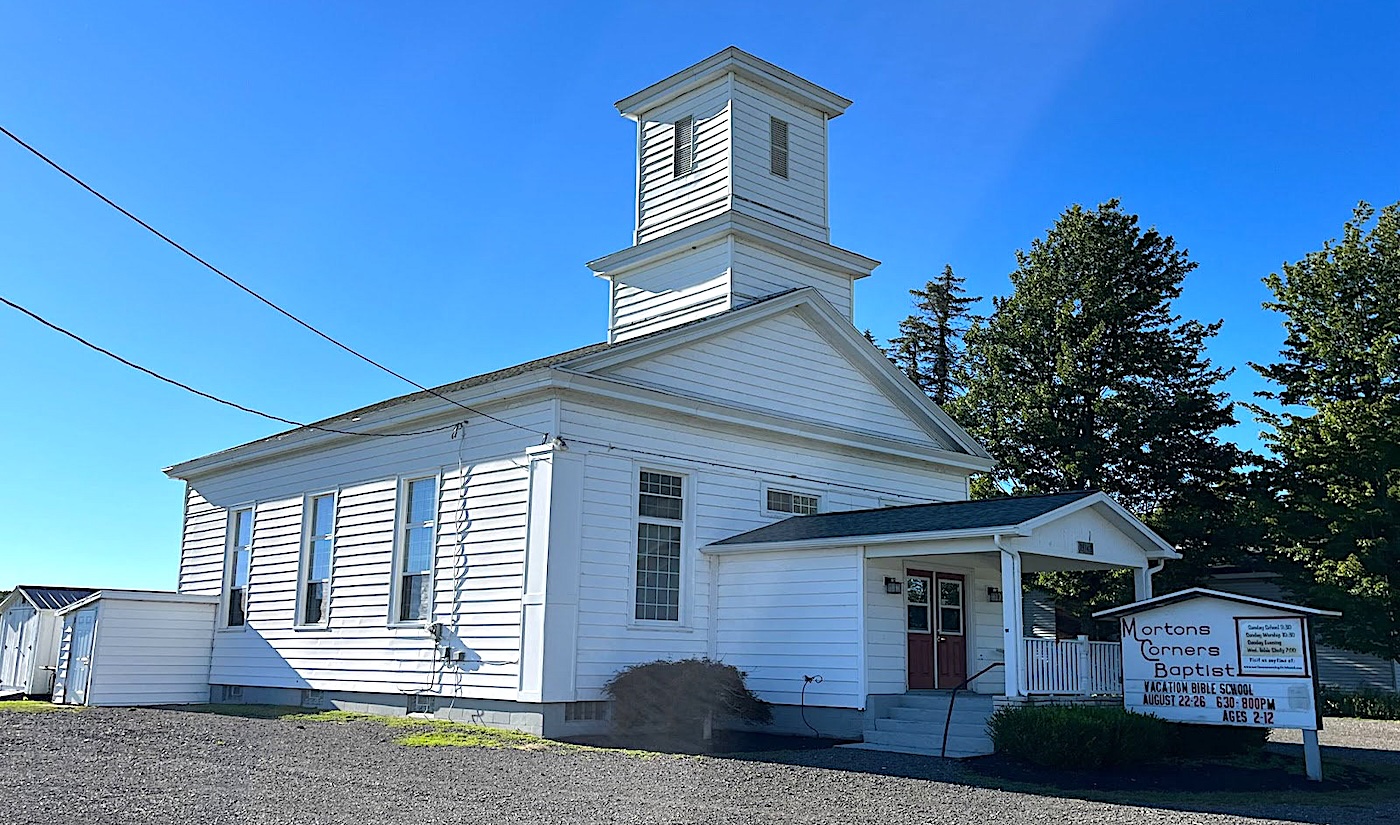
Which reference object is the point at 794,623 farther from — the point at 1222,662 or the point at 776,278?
the point at 776,278

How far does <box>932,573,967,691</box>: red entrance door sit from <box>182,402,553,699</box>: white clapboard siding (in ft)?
21.7

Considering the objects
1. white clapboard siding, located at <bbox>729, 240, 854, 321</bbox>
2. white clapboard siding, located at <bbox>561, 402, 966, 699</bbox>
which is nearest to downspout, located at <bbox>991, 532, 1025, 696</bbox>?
white clapboard siding, located at <bbox>561, 402, 966, 699</bbox>

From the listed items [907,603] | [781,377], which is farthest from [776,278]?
[907,603]

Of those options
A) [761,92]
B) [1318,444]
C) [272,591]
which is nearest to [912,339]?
[1318,444]

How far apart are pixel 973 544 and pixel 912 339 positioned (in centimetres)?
3502

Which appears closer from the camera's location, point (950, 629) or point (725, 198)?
point (950, 629)

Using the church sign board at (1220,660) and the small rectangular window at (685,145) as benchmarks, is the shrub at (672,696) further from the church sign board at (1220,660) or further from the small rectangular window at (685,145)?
the small rectangular window at (685,145)

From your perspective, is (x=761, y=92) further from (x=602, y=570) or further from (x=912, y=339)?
(x=912, y=339)

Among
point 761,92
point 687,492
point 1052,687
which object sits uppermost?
point 761,92

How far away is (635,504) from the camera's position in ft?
57.4

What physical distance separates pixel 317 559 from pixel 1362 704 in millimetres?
22706

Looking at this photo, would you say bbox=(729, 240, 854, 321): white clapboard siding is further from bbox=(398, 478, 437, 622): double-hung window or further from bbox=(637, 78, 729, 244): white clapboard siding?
bbox=(398, 478, 437, 622): double-hung window

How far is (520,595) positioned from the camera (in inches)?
647

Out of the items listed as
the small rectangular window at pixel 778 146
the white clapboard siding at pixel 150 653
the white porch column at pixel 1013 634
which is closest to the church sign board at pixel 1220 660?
the white porch column at pixel 1013 634
